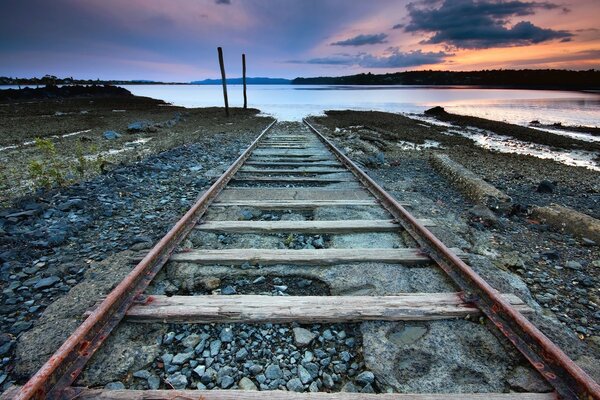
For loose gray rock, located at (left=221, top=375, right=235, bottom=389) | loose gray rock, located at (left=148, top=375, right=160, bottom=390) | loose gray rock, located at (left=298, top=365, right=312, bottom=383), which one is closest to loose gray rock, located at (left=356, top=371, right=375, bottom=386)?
loose gray rock, located at (left=298, top=365, right=312, bottom=383)

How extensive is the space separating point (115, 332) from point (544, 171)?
10.4 metres

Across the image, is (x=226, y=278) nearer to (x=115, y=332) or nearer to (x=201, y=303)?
(x=201, y=303)

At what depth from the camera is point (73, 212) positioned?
461 cm

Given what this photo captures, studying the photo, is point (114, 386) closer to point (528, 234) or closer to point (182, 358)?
point (182, 358)

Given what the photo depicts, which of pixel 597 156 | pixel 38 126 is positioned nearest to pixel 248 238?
pixel 597 156

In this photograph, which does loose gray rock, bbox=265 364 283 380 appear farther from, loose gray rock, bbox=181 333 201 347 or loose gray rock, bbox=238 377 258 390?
loose gray rock, bbox=181 333 201 347

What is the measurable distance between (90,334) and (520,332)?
2531 mm

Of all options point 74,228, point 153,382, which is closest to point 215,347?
point 153,382

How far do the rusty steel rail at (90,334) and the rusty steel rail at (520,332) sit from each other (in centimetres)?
233

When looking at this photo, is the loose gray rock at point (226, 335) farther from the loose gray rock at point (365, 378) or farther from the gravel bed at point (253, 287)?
the loose gray rock at point (365, 378)

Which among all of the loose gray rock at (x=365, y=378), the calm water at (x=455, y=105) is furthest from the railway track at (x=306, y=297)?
the calm water at (x=455, y=105)

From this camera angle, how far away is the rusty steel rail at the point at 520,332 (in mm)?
1667

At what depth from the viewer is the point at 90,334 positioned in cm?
200

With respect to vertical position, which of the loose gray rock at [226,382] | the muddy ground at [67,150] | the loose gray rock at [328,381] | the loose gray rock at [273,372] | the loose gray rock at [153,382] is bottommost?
the loose gray rock at [328,381]
